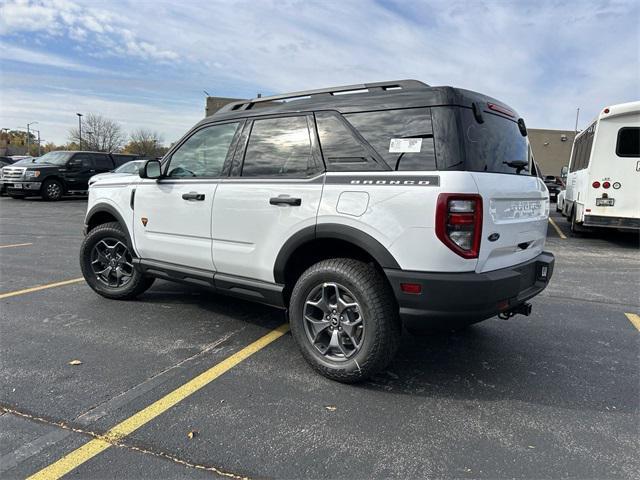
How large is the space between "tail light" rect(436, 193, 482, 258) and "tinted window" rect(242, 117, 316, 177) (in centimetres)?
107

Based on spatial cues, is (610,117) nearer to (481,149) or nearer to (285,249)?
(481,149)

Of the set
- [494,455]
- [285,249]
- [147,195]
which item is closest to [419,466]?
[494,455]

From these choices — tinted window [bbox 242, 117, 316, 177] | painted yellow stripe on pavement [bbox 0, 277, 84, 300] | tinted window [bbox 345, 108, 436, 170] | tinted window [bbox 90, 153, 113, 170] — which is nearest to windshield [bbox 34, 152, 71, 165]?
tinted window [bbox 90, 153, 113, 170]

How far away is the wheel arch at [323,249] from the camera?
3.07m

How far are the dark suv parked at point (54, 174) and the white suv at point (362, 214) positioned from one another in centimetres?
1653

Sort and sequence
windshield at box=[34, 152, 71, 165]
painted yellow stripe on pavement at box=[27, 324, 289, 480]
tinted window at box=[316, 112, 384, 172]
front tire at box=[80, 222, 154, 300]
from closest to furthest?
1. painted yellow stripe on pavement at box=[27, 324, 289, 480]
2. tinted window at box=[316, 112, 384, 172]
3. front tire at box=[80, 222, 154, 300]
4. windshield at box=[34, 152, 71, 165]

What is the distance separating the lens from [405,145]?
3.10 m

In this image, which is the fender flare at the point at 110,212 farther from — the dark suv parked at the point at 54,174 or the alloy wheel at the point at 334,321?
the dark suv parked at the point at 54,174

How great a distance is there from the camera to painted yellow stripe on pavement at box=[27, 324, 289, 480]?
7.76 feet

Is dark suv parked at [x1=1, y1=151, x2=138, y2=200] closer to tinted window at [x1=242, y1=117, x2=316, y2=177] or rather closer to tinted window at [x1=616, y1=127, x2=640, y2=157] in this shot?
tinted window at [x1=242, y1=117, x2=316, y2=177]

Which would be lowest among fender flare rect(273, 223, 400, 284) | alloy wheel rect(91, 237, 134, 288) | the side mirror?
alloy wheel rect(91, 237, 134, 288)

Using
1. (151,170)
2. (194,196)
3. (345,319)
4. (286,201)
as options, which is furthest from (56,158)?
(345,319)

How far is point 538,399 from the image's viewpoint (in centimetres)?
318

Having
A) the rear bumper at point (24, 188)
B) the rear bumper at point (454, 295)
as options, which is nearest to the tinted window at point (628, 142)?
the rear bumper at point (454, 295)
